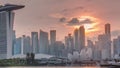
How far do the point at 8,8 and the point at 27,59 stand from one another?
17.1m

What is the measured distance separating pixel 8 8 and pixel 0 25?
22954 millimetres

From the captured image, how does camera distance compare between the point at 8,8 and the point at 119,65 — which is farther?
the point at 8,8

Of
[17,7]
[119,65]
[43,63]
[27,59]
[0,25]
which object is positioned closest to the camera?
[119,65]

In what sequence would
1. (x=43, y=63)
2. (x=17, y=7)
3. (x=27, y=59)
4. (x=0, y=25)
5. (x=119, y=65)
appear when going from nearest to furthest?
1. (x=119, y=65)
2. (x=17, y=7)
3. (x=27, y=59)
4. (x=43, y=63)
5. (x=0, y=25)

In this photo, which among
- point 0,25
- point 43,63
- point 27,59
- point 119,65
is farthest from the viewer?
point 0,25

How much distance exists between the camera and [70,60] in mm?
114875

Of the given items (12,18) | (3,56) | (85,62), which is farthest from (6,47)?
(85,62)

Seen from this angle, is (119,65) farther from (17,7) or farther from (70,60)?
(70,60)

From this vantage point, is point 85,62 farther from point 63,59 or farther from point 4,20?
point 4,20

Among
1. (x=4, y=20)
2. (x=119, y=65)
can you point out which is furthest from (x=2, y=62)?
(x=119, y=65)

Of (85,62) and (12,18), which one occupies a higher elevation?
(12,18)

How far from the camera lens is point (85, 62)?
363ft

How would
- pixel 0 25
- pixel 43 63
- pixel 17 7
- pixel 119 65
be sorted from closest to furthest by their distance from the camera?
1. pixel 119 65
2. pixel 17 7
3. pixel 43 63
4. pixel 0 25

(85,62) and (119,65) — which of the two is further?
(85,62)
